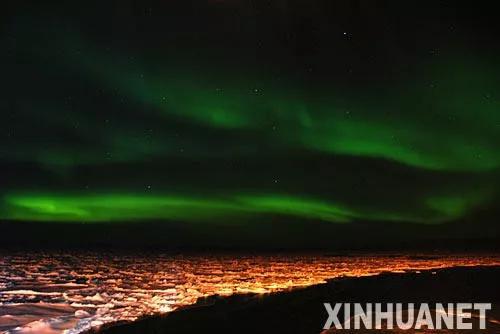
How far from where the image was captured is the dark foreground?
10.3m

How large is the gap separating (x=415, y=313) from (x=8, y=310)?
997cm

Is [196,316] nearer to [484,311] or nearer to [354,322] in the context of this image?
[354,322]

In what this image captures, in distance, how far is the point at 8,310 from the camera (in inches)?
498

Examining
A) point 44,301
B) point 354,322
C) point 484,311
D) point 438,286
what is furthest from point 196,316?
point 438,286

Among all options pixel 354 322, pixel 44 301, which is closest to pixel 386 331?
pixel 354 322

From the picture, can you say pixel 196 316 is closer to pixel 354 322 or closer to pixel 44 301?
pixel 354 322

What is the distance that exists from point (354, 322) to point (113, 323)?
16.5ft

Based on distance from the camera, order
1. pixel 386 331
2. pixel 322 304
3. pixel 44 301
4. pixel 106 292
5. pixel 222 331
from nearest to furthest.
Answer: pixel 386 331
pixel 222 331
pixel 322 304
pixel 44 301
pixel 106 292

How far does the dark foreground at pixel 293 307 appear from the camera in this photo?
10320mm

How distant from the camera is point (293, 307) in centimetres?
1316

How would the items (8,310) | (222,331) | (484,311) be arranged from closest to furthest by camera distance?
(222,331) < (484,311) < (8,310)

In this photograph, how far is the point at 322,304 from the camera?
45.3 feet

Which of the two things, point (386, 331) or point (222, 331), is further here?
point (222, 331)

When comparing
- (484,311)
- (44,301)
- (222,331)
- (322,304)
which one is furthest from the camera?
(44,301)
